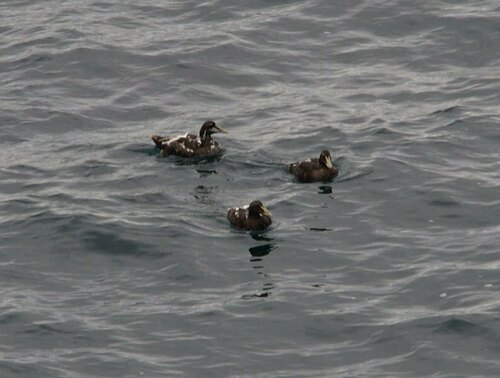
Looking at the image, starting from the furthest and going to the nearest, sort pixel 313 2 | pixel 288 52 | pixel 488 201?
pixel 313 2
pixel 288 52
pixel 488 201

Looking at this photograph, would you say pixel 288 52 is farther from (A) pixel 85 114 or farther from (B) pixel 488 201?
(B) pixel 488 201

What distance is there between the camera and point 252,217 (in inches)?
1077

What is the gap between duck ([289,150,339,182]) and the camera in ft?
97.6

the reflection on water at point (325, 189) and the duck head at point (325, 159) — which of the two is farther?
the duck head at point (325, 159)

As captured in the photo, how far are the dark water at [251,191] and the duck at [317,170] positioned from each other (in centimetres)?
26

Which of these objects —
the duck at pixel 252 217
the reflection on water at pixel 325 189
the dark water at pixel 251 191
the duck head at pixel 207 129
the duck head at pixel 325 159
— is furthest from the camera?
the duck head at pixel 207 129

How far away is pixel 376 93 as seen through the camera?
3491 centimetres

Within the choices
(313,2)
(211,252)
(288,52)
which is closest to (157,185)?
(211,252)

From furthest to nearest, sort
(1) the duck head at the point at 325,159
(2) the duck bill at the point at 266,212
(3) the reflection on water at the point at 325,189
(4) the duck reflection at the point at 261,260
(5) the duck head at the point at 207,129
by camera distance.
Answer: (5) the duck head at the point at 207,129, (1) the duck head at the point at 325,159, (3) the reflection on water at the point at 325,189, (2) the duck bill at the point at 266,212, (4) the duck reflection at the point at 261,260

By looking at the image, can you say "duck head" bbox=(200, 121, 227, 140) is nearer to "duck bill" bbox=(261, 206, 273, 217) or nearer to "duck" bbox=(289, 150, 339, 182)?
"duck" bbox=(289, 150, 339, 182)

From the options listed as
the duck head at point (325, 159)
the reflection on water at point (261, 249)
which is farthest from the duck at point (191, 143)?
the reflection on water at point (261, 249)

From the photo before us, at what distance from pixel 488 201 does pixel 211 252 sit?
5.77 metres

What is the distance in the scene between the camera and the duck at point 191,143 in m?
31.6

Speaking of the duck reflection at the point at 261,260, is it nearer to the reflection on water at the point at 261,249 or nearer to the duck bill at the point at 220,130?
the reflection on water at the point at 261,249
